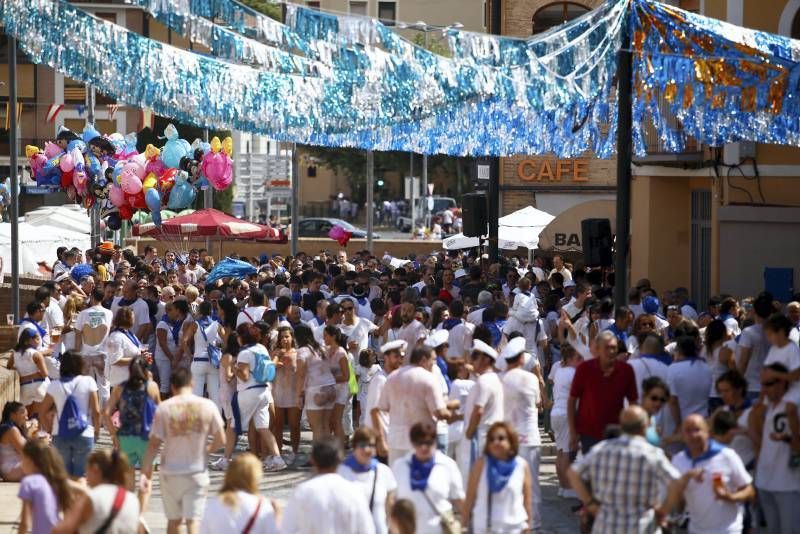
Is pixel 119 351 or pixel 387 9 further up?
pixel 387 9

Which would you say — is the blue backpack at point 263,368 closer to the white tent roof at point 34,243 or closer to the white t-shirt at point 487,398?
the white t-shirt at point 487,398

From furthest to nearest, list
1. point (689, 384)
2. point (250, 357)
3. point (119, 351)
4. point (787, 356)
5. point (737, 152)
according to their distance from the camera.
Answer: point (737, 152)
point (119, 351)
point (250, 357)
point (689, 384)
point (787, 356)

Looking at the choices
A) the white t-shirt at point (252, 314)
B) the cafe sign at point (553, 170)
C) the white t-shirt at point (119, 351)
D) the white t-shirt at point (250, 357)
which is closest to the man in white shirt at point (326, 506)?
the white t-shirt at point (250, 357)

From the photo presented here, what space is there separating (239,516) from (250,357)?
20.6 feet

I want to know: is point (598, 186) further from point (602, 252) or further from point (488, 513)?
point (488, 513)

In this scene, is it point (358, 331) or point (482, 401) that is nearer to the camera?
point (482, 401)

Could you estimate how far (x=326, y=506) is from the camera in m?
9.00

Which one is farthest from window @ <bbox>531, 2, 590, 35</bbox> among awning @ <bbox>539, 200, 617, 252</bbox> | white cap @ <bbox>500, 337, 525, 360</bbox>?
white cap @ <bbox>500, 337, 525, 360</bbox>

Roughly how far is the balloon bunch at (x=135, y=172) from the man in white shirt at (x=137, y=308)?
7.62 metres

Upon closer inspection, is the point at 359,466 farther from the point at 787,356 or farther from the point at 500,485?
the point at 787,356

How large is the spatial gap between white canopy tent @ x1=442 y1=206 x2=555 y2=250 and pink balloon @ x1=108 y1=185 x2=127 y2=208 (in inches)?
336

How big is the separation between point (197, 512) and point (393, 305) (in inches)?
304

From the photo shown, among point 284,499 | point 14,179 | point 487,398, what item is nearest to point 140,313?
point 14,179

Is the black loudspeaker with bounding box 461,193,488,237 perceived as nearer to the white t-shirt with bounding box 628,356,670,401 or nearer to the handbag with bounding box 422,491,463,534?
the white t-shirt with bounding box 628,356,670,401
